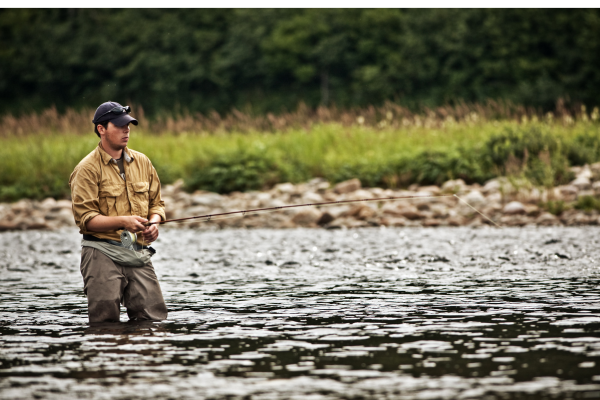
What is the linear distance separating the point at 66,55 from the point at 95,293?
45.8m

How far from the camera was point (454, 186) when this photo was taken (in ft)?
54.6

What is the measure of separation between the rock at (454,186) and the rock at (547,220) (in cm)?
189

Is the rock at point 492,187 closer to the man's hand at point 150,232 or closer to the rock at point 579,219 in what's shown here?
the rock at point 579,219

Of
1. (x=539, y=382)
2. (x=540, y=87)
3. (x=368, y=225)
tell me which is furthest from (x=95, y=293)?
(x=540, y=87)

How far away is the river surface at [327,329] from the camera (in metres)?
4.57

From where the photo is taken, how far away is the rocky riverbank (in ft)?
50.1

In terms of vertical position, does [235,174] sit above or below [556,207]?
above

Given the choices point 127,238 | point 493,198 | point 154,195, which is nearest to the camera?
point 127,238

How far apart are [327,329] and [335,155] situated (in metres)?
12.6

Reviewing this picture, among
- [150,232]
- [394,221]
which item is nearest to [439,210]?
[394,221]

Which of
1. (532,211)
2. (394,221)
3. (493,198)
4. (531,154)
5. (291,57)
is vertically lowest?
(532,211)

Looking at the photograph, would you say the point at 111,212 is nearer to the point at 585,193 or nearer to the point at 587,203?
the point at 587,203

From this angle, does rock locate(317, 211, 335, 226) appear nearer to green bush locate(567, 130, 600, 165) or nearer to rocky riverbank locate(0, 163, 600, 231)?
rocky riverbank locate(0, 163, 600, 231)

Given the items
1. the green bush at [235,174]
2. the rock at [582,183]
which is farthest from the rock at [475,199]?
the green bush at [235,174]
